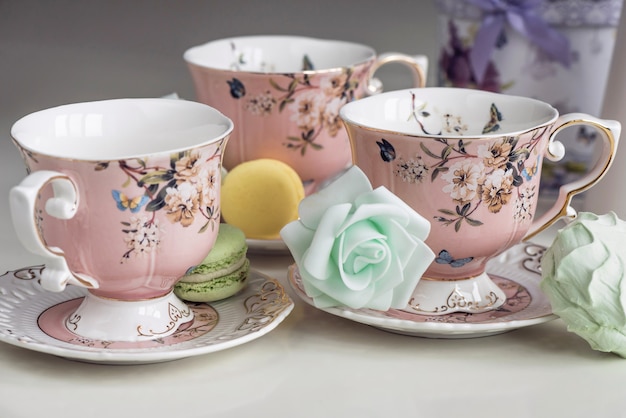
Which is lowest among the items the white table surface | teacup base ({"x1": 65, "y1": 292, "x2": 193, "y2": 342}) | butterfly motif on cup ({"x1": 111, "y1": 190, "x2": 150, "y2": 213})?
the white table surface

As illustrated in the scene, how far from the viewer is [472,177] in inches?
28.8

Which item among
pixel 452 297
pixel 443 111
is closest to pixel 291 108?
pixel 443 111

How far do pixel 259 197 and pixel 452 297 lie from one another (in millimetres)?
218

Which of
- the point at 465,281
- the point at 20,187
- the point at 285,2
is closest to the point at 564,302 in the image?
the point at 465,281

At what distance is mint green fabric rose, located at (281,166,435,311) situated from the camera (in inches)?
27.4

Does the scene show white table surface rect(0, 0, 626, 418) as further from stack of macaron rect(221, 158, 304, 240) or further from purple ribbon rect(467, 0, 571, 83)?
purple ribbon rect(467, 0, 571, 83)

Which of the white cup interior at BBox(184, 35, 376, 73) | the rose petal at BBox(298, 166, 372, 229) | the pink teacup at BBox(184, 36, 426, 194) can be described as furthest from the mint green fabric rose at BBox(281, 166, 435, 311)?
the white cup interior at BBox(184, 35, 376, 73)

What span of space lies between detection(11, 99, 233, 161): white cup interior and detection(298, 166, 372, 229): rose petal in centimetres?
9

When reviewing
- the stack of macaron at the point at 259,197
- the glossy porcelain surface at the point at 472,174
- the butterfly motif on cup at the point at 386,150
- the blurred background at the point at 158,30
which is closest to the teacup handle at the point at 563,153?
the glossy porcelain surface at the point at 472,174

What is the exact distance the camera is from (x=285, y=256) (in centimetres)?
95

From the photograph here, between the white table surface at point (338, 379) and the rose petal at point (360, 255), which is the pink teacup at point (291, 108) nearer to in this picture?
the white table surface at point (338, 379)

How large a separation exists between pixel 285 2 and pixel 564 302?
1.13m

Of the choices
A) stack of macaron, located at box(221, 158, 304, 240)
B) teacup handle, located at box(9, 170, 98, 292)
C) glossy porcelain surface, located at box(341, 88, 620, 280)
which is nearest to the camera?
teacup handle, located at box(9, 170, 98, 292)

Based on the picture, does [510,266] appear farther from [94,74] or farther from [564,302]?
[94,74]
